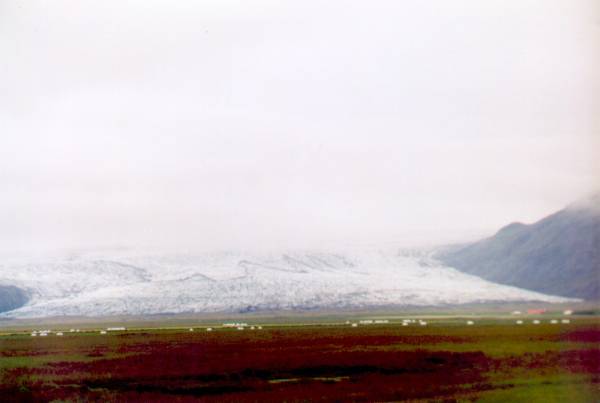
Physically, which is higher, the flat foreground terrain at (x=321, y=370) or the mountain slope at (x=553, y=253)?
the mountain slope at (x=553, y=253)

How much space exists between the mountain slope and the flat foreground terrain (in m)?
71.0

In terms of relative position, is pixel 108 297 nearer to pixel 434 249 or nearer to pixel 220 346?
pixel 434 249

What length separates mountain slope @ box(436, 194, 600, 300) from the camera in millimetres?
136000

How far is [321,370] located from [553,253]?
413 ft

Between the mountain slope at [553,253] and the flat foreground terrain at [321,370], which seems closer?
the flat foreground terrain at [321,370]

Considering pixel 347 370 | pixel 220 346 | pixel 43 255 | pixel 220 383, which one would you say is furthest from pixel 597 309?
pixel 43 255

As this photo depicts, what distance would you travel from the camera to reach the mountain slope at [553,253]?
136 m

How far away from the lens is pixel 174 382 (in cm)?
4212

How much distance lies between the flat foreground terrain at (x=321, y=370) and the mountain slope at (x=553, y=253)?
7095 cm

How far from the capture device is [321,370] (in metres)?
45.9

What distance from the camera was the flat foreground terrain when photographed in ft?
119

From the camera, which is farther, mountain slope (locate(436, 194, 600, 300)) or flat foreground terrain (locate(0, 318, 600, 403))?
mountain slope (locate(436, 194, 600, 300))

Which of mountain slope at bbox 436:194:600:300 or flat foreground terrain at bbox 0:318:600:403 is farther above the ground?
mountain slope at bbox 436:194:600:300

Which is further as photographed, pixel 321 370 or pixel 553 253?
pixel 553 253
